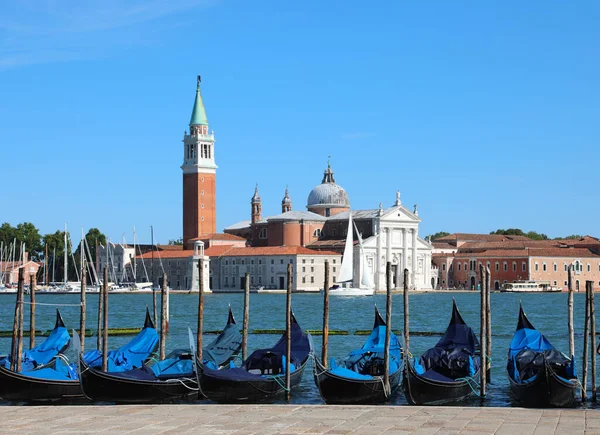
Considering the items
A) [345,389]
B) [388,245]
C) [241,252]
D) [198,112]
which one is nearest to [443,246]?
[388,245]

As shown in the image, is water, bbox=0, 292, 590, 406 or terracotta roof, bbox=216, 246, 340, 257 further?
terracotta roof, bbox=216, 246, 340, 257

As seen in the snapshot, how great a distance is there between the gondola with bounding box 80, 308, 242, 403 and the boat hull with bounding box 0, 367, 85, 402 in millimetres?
642

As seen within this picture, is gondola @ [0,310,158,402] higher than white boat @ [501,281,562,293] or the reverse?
the reverse

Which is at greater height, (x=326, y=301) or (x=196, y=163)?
(x=196, y=163)

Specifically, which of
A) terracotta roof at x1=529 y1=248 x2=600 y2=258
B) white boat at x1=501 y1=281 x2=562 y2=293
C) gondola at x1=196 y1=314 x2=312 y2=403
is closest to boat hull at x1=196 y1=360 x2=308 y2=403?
gondola at x1=196 y1=314 x2=312 y2=403

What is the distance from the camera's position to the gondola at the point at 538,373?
14531mm

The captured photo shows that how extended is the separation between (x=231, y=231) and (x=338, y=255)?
16038 mm

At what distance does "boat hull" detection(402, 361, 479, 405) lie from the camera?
15.0 m

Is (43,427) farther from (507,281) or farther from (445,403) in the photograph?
(507,281)

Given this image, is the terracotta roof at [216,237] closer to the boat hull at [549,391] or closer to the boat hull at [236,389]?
the boat hull at [236,389]

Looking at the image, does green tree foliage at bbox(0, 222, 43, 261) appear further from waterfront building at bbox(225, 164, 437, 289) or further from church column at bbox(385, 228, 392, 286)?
church column at bbox(385, 228, 392, 286)

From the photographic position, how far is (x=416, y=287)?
83500 millimetres

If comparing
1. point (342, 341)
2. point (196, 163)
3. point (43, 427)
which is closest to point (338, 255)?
point (196, 163)

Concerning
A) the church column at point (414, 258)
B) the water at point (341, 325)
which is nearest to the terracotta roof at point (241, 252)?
the church column at point (414, 258)
